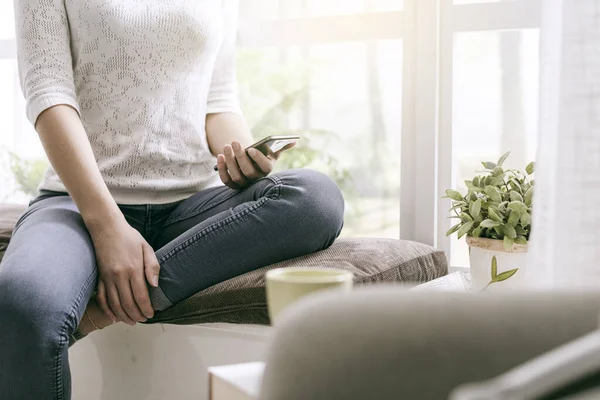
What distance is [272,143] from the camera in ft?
4.69

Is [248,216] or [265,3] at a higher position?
[265,3]

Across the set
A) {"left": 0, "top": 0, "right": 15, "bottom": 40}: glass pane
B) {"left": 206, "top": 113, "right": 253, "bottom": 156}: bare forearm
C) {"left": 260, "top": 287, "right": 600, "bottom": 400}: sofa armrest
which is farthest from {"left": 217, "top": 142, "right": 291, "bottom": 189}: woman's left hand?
{"left": 0, "top": 0, "right": 15, "bottom": 40}: glass pane

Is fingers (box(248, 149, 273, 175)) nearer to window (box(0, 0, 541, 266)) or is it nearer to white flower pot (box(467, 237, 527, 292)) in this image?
white flower pot (box(467, 237, 527, 292))

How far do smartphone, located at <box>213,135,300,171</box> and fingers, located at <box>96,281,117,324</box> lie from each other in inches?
15.4

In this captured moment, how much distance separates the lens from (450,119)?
6.24ft

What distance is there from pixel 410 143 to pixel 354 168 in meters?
0.20

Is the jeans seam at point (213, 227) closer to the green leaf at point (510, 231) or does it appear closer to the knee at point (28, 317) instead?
the knee at point (28, 317)

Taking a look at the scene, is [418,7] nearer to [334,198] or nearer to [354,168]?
[354,168]

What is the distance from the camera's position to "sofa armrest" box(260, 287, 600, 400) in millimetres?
445

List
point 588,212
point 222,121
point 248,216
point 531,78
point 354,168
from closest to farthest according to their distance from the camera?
point 588,212
point 248,216
point 222,121
point 531,78
point 354,168

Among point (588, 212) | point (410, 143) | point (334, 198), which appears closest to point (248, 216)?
point (334, 198)

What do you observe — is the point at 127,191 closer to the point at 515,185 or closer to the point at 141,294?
the point at 141,294

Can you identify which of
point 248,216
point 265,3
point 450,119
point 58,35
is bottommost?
point 248,216

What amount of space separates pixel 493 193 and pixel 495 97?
0.47 meters
